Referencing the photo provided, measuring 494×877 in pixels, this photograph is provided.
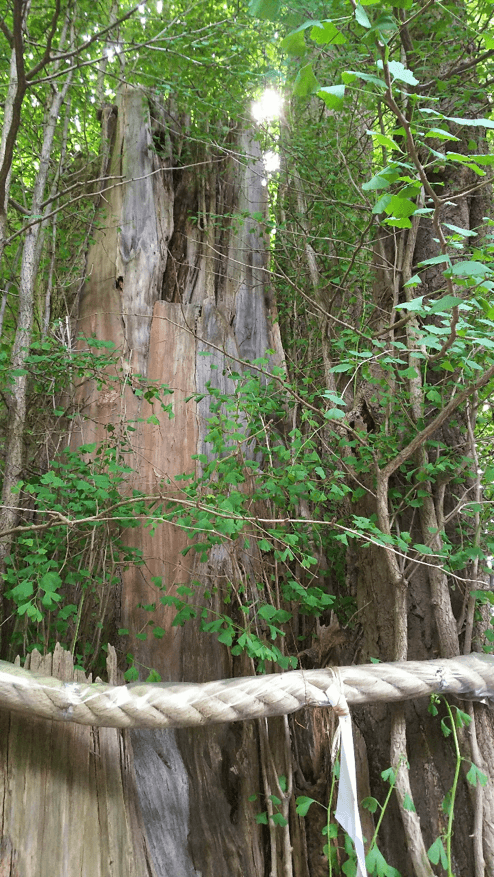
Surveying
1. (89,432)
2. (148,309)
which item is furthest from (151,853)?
(148,309)

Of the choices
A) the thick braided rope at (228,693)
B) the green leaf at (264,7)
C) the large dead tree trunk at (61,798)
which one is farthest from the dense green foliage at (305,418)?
the large dead tree trunk at (61,798)

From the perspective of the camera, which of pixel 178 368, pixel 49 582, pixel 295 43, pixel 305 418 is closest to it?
pixel 295 43

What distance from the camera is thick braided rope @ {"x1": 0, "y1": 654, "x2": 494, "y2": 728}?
1.83 metres

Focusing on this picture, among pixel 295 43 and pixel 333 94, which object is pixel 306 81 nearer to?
pixel 295 43

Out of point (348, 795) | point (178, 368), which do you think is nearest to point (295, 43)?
point (348, 795)

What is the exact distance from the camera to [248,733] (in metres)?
2.54

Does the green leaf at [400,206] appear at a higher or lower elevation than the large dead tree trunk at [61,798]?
higher

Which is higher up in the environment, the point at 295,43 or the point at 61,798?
the point at 295,43

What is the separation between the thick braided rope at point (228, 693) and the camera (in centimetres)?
183

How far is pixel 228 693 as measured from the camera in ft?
6.43

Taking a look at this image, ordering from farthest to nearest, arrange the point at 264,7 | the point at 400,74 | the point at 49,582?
1. the point at 49,582
2. the point at 264,7
3. the point at 400,74

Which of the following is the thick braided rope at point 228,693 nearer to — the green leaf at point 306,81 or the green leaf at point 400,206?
the green leaf at point 400,206

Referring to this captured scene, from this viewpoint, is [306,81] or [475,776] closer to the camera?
[306,81]

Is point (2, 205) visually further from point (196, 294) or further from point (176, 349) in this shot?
point (196, 294)
